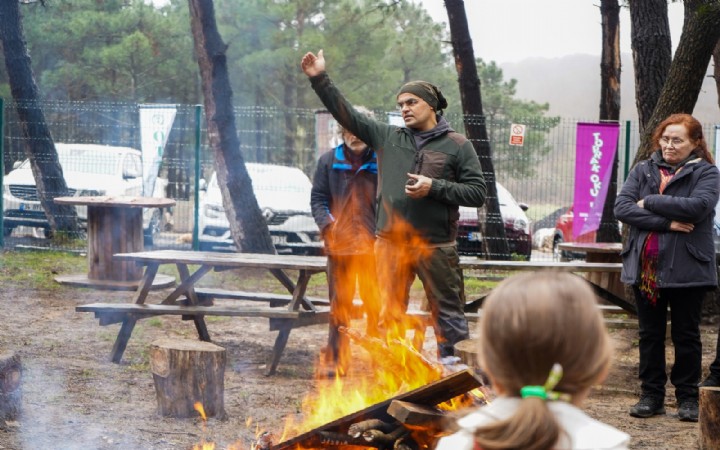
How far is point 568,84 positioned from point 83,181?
161m

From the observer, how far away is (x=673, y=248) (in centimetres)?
605

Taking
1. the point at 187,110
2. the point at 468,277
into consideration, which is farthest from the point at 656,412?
the point at 187,110

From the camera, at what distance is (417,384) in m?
5.23

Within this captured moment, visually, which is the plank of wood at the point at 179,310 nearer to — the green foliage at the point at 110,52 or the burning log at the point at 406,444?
the burning log at the point at 406,444

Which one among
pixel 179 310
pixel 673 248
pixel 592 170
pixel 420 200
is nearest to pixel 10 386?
pixel 179 310

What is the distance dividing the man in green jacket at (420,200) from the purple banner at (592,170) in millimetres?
7260

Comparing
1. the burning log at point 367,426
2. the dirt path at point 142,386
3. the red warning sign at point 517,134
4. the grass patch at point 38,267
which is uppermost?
the red warning sign at point 517,134

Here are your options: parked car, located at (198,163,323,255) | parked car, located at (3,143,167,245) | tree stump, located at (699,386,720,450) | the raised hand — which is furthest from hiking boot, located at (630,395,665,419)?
parked car, located at (3,143,167,245)

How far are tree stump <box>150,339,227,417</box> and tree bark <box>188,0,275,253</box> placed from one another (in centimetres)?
704

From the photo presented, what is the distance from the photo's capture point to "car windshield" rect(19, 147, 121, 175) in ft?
49.5

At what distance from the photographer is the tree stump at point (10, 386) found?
568 cm

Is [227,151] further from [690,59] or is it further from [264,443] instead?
[264,443]

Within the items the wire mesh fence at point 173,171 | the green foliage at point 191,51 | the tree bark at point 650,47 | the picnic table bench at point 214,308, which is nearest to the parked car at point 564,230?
the wire mesh fence at point 173,171

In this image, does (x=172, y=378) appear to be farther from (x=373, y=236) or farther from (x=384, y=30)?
(x=384, y=30)
